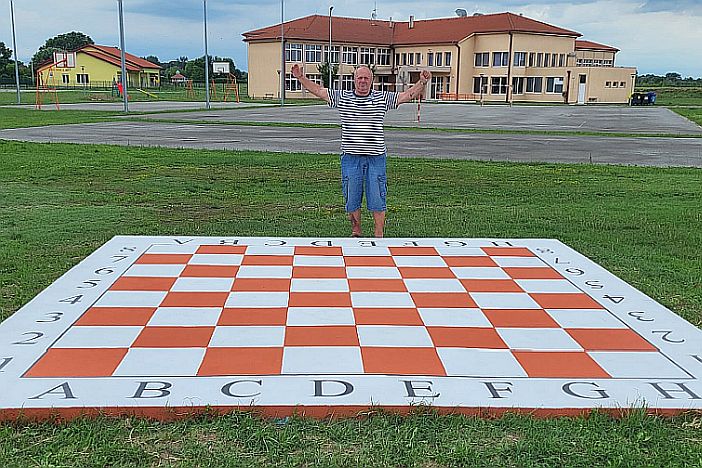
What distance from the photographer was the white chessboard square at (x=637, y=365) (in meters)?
3.57

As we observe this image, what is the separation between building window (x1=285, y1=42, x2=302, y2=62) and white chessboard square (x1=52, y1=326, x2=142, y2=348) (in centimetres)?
6065

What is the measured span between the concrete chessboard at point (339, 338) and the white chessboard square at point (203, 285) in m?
0.02

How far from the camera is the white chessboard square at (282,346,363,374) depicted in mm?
3527

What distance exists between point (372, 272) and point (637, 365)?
7.15 feet

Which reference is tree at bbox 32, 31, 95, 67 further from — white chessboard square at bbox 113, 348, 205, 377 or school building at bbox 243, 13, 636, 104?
white chessboard square at bbox 113, 348, 205, 377

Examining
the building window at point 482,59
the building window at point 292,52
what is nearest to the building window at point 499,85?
the building window at point 482,59

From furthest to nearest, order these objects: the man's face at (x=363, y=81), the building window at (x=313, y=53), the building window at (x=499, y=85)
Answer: the building window at (x=313, y=53) < the building window at (x=499, y=85) < the man's face at (x=363, y=81)

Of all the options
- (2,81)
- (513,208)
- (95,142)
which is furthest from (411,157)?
(2,81)

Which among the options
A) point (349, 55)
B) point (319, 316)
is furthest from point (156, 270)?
point (349, 55)

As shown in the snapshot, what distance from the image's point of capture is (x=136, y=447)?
2805mm

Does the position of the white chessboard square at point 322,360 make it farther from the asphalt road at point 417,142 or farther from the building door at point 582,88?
the building door at point 582,88

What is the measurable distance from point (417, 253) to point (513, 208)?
308 cm

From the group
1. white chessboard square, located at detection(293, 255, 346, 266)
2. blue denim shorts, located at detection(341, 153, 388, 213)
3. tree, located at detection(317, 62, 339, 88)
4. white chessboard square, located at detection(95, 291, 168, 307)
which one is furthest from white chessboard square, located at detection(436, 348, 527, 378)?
tree, located at detection(317, 62, 339, 88)

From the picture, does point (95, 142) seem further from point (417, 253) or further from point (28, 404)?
point (28, 404)
